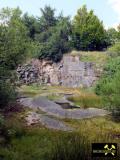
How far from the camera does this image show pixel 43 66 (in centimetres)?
7869

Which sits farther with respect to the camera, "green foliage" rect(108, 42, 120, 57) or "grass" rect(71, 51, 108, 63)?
"grass" rect(71, 51, 108, 63)

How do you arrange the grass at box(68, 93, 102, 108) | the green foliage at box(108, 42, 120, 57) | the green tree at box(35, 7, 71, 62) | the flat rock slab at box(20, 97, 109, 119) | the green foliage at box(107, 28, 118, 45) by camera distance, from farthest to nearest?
the green foliage at box(107, 28, 118, 45) < the green tree at box(35, 7, 71, 62) < the green foliage at box(108, 42, 120, 57) < the grass at box(68, 93, 102, 108) < the flat rock slab at box(20, 97, 109, 119)

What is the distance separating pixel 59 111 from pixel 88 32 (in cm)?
4323

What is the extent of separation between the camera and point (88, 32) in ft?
273

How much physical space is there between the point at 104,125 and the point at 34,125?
6.39m

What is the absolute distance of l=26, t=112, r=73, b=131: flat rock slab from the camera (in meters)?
34.2

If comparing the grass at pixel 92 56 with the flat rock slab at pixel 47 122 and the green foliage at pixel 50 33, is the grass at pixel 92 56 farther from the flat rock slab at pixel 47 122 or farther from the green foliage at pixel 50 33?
the flat rock slab at pixel 47 122

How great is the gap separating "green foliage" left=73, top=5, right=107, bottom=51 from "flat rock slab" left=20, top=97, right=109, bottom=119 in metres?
37.8

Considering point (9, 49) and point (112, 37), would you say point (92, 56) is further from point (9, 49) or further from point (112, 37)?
point (9, 49)

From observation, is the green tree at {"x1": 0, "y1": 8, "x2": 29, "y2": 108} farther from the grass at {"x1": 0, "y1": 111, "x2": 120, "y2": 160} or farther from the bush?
the grass at {"x1": 0, "y1": 111, "x2": 120, "y2": 160}

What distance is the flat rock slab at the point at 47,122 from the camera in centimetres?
3424

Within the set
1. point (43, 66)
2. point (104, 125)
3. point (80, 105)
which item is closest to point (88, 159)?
point (104, 125)

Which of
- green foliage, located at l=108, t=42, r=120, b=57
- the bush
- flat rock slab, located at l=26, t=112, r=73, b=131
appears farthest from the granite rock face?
the bush

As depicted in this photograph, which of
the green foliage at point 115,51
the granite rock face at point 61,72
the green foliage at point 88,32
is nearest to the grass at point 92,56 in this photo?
the green foliage at point 115,51
